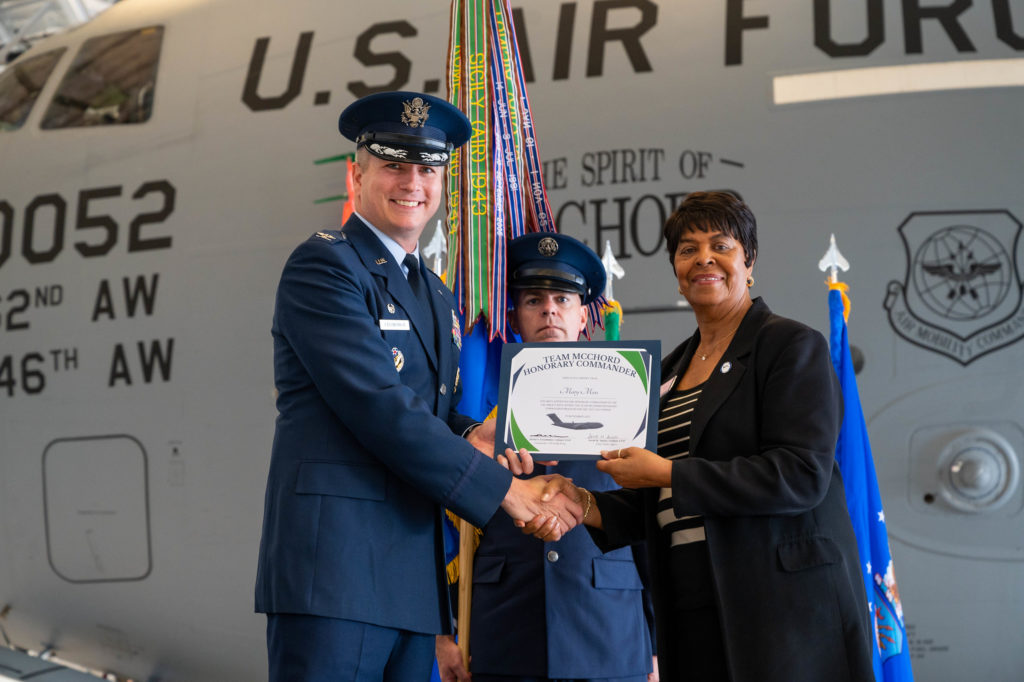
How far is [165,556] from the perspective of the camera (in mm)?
4531

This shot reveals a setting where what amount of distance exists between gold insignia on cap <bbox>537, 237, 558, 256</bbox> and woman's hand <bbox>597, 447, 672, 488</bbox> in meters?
1.18

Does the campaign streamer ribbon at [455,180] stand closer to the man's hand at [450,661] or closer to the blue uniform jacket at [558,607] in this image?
the blue uniform jacket at [558,607]

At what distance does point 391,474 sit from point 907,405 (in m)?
2.31

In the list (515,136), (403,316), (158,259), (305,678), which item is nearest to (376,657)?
(305,678)

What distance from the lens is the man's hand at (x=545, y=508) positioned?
2648 millimetres

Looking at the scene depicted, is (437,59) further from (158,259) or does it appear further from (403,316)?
(403,316)

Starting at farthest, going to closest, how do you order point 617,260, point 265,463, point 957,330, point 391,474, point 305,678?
point 265,463 < point 617,260 < point 957,330 < point 391,474 < point 305,678

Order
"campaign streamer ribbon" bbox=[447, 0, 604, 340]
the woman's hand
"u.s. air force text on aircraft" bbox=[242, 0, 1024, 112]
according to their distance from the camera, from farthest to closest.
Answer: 1. "u.s. air force text on aircraft" bbox=[242, 0, 1024, 112]
2. "campaign streamer ribbon" bbox=[447, 0, 604, 340]
3. the woman's hand

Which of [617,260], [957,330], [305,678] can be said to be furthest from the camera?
[617,260]

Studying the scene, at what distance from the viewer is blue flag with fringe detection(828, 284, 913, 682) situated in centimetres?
333

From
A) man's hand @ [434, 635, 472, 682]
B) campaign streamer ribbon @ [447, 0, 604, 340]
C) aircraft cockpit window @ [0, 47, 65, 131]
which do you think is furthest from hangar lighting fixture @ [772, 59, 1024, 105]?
aircraft cockpit window @ [0, 47, 65, 131]

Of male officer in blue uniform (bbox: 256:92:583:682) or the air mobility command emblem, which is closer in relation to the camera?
male officer in blue uniform (bbox: 256:92:583:682)

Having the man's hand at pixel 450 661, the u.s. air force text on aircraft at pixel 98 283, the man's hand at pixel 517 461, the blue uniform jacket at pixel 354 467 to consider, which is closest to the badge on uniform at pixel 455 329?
the blue uniform jacket at pixel 354 467

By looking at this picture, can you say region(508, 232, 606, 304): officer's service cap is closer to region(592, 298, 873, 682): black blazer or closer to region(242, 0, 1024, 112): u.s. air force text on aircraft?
region(592, 298, 873, 682): black blazer
